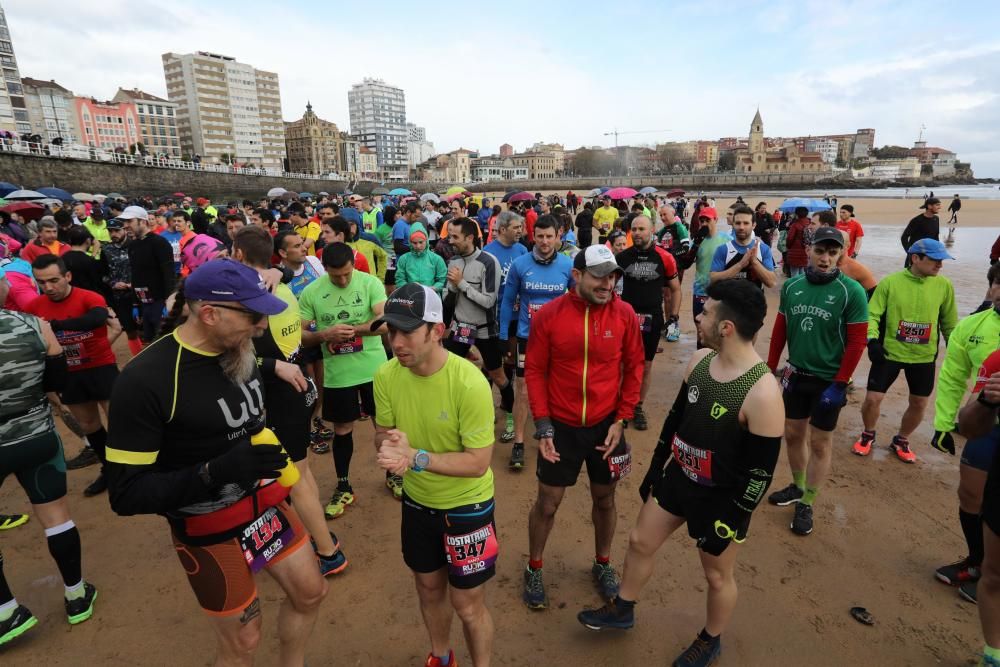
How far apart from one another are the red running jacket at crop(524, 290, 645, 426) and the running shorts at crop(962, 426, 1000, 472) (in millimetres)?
2033

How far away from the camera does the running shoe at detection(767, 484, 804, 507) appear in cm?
428

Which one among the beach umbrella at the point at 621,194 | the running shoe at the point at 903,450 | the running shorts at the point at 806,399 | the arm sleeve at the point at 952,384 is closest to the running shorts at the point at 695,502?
the arm sleeve at the point at 952,384

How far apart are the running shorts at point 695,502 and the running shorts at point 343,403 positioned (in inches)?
93.9

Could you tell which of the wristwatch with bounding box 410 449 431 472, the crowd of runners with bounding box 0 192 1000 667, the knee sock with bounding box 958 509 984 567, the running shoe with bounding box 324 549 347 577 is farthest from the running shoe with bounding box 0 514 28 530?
the knee sock with bounding box 958 509 984 567

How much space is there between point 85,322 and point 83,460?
1.91 m

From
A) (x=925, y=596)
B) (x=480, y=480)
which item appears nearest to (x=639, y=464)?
(x=925, y=596)

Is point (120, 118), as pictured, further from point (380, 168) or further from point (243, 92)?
point (380, 168)

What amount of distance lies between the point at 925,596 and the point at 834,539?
0.63 metres

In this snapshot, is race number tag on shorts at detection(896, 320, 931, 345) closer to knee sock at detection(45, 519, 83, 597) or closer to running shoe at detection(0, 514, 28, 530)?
knee sock at detection(45, 519, 83, 597)

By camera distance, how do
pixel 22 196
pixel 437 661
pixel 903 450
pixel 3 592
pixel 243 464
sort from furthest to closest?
1. pixel 22 196
2. pixel 903 450
3. pixel 3 592
4. pixel 437 661
5. pixel 243 464

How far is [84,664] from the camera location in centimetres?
295

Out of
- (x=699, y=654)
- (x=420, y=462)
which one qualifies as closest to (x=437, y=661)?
(x=420, y=462)

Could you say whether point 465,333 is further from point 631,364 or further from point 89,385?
point 89,385

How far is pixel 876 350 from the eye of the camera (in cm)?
472
